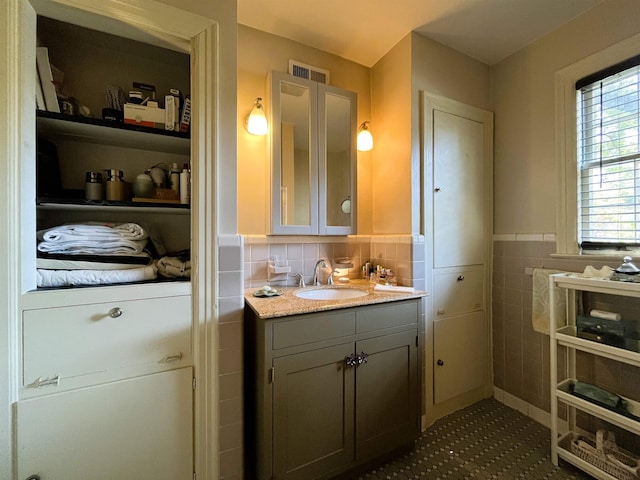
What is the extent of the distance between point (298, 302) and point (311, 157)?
0.93 m

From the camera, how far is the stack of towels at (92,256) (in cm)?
104

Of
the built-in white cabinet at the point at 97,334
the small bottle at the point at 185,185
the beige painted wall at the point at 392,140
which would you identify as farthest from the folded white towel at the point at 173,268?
the beige painted wall at the point at 392,140

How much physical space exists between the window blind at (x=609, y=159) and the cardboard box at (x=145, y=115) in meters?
2.29

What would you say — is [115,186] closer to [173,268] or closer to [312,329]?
[173,268]

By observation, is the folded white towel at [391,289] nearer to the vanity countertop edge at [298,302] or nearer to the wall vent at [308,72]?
the vanity countertop edge at [298,302]

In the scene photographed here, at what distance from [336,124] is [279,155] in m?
0.48

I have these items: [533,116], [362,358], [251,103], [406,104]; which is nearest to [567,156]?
[533,116]

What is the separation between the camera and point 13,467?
0.92 metres

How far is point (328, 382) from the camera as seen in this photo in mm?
1272

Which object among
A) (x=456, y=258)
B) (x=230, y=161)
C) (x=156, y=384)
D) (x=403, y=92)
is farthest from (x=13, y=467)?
(x=403, y=92)

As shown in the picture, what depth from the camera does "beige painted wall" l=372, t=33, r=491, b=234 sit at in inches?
68.4

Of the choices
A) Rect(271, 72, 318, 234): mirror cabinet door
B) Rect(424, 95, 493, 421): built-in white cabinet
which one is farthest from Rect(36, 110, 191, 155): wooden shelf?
Rect(424, 95, 493, 421): built-in white cabinet

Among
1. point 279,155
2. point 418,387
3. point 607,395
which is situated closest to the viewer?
point 607,395

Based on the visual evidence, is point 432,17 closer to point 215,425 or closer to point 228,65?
point 228,65
